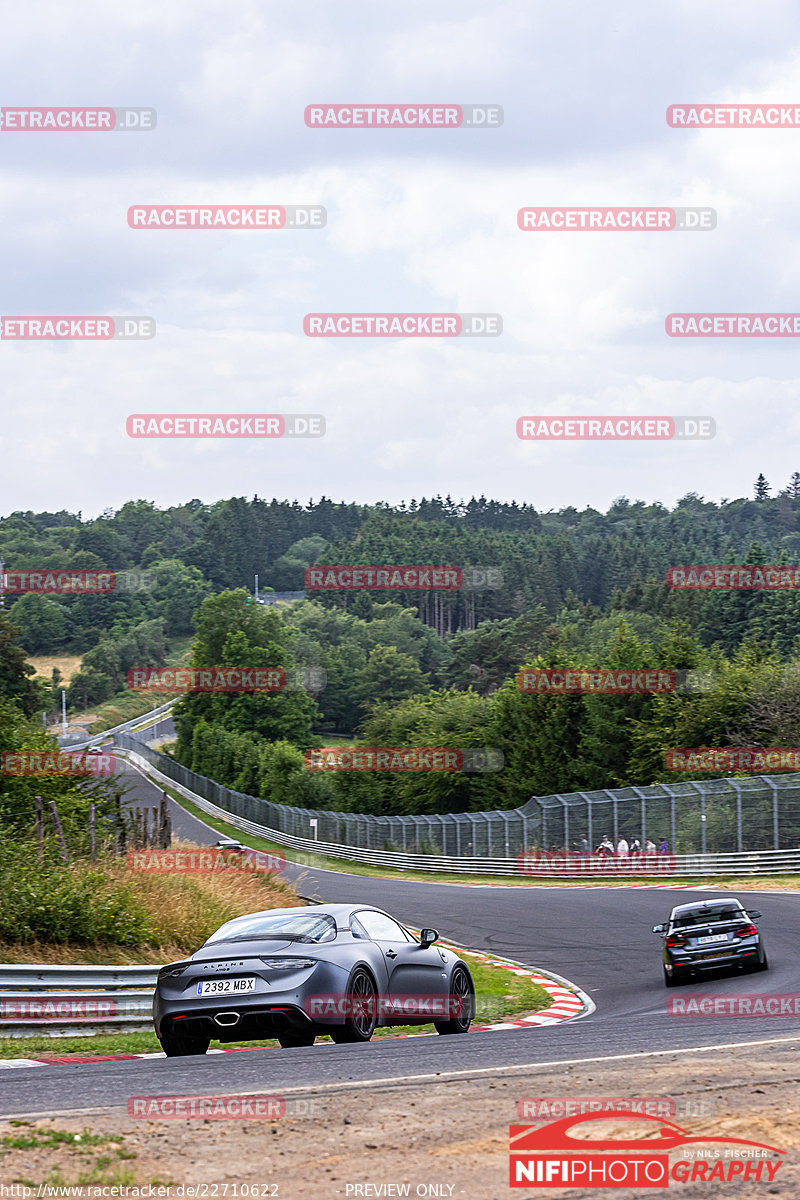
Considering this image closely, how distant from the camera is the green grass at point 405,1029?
11.5m

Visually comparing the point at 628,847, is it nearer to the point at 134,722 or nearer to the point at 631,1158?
the point at 631,1158

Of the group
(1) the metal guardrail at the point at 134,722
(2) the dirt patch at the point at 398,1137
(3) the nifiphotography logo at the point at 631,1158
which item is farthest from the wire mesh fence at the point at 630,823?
(1) the metal guardrail at the point at 134,722

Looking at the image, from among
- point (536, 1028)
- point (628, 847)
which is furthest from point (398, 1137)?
point (628, 847)

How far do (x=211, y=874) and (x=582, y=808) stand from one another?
72.1 ft

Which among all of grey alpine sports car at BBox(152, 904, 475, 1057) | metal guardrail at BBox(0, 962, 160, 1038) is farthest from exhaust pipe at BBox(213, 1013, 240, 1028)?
metal guardrail at BBox(0, 962, 160, 1038)

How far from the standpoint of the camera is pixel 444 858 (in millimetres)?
53688

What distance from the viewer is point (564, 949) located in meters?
23.4

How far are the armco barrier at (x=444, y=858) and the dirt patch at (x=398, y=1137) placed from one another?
27077 mm

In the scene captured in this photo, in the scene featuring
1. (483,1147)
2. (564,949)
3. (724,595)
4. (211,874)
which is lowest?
(564,949)

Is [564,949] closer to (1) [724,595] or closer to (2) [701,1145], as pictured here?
(2) [701,1145]

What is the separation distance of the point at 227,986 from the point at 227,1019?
242mm

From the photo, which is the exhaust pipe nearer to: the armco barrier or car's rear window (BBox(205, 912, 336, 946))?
car's rear window (BBox(205, 912, 336, 946))

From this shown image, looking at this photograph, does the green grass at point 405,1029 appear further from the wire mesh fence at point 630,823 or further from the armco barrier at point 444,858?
Answer: the wire mesh fence at point 630,823

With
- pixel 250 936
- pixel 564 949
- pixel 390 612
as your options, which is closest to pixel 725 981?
pixel 564 949
